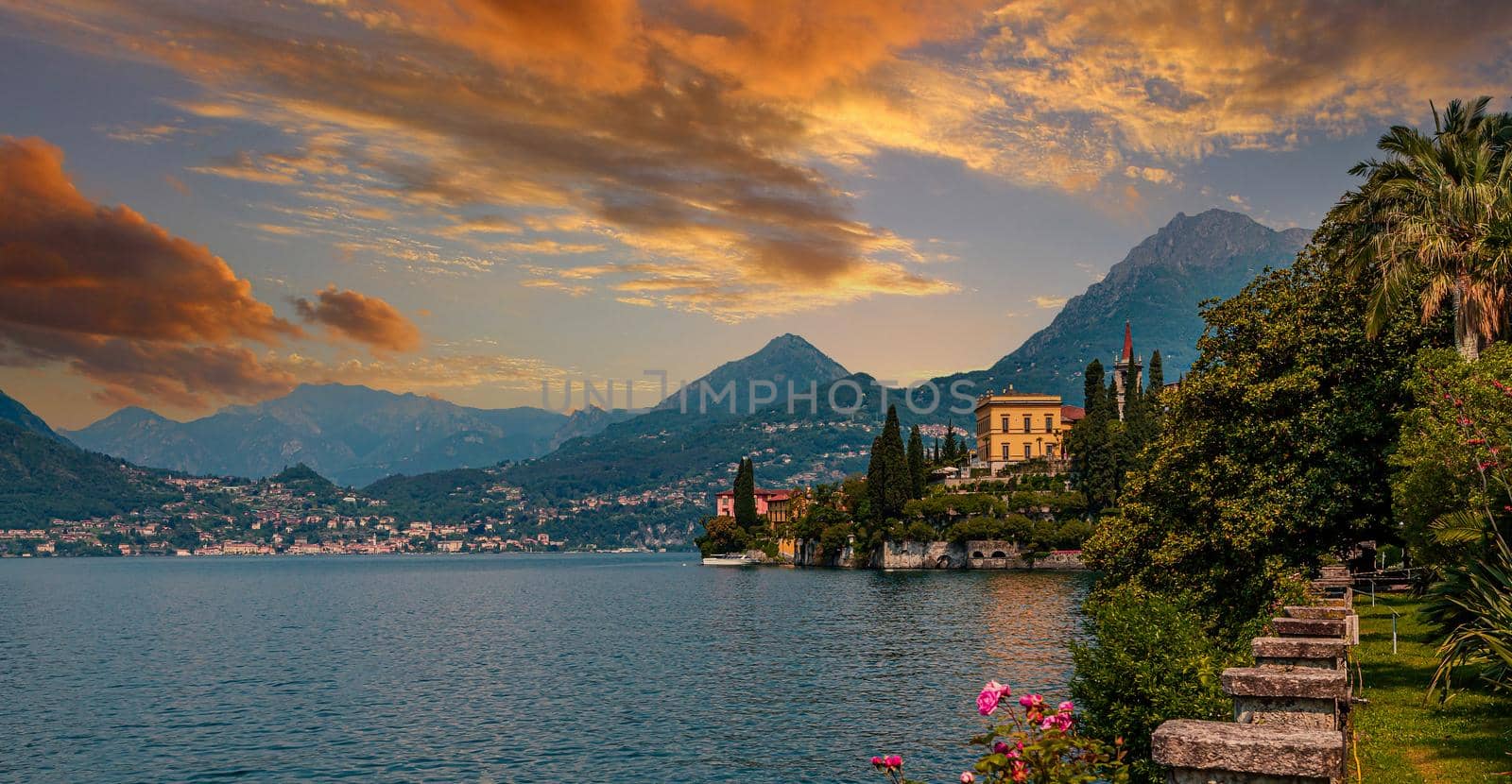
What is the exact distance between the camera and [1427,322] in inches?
1076

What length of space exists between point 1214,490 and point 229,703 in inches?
1562

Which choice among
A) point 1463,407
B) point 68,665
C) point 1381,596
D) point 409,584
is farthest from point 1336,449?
point 409,584

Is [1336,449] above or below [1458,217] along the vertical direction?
below

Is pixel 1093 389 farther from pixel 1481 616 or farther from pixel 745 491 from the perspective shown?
pixel 1481 616

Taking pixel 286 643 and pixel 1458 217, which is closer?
pixel 1458 217

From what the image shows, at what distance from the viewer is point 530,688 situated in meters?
46.1

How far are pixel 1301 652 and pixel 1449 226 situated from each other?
1730 centimetres

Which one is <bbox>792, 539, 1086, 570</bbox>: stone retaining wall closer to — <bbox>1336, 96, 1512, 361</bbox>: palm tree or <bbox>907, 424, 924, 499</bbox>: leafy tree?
<bbox>907, 424, 924, 499</bbox>: leafy tree

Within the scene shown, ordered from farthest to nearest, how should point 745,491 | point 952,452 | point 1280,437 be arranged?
1. point 745,491
2. point 952,452
3. point 1280,437

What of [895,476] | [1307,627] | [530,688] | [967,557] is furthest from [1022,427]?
[1307,627]

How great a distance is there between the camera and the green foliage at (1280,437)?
28203 mm

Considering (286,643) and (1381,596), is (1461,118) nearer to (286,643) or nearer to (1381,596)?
(1381,596)

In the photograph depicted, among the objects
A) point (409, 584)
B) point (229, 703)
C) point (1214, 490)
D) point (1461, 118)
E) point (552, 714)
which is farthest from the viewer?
point (409, 584)

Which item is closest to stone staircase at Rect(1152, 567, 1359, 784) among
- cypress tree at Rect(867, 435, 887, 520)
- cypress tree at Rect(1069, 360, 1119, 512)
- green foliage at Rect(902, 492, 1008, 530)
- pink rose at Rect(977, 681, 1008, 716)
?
pink rose at Rect(977, 681, 1008, 716)
